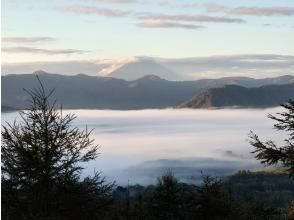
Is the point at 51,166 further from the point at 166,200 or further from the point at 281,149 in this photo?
the point at 166,200

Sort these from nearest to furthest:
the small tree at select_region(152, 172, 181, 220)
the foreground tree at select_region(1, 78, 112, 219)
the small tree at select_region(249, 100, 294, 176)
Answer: the foreground tree at select_region(1, 78, 112, 219) < the small tree at select_region(249, 100, 294, 176) < the small tree at select_region(152, 172, 181, 220)

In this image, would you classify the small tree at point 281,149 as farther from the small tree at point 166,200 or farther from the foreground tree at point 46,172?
the small tree at point 166,200

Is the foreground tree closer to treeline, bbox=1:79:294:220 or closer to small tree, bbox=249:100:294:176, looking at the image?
treeline, bbox=1:79:294:220

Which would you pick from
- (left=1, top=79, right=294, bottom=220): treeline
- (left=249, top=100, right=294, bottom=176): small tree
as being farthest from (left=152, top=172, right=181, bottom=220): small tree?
(left=1, top=79, right=294, bottom=220): treeline

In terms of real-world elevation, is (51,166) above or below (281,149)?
below

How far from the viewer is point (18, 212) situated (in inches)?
664

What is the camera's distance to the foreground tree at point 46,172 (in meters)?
17.3

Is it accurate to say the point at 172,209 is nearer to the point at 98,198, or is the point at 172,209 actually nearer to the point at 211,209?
the point at 211,209

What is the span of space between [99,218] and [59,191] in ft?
6.33

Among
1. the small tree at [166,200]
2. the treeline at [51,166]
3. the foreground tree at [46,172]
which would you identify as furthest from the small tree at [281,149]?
the small tree at [166,200]

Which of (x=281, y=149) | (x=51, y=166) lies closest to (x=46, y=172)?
(x=51, y=166)

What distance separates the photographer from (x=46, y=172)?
1797 centimetres

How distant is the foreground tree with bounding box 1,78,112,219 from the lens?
17.3 meters

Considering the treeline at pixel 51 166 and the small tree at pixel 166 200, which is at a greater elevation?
the treeline at pixel 51 166
